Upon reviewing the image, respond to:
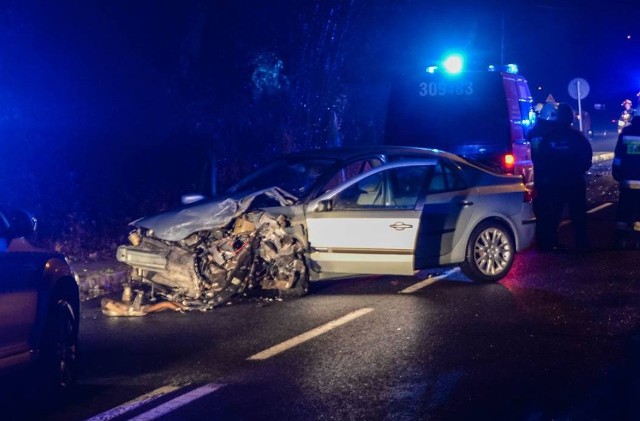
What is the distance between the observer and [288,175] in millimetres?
10570

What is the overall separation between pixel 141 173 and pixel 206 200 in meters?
5.37

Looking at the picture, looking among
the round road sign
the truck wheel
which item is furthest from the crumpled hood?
the round road sign

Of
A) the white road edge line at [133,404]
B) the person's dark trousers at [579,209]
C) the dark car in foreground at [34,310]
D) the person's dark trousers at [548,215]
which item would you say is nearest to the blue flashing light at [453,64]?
the person's dark trousers at [548,215]

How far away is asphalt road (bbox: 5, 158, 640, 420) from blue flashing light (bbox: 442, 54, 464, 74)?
177 inches

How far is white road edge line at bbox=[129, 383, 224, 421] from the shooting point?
5.99m

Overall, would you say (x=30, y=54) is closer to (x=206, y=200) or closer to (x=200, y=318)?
(x=206, y=200)

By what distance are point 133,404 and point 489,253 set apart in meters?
5.11

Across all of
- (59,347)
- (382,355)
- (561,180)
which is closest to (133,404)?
(59,347)

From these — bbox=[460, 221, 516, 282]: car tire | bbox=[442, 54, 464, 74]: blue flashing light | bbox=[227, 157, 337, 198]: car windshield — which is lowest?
bbox=[460, 221, 516, 282]: car tire

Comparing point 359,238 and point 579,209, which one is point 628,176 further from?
point 359,238

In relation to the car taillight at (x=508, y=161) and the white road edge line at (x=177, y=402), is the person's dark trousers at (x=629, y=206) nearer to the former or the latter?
the car taillight at (x=508, y=161)

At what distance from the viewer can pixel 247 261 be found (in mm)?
9438

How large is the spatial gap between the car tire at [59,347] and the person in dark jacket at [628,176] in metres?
6.96

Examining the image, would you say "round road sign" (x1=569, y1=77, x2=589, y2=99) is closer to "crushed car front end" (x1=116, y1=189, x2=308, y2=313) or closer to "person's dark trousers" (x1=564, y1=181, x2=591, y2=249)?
"person's dark trousers" (x1=564, y1=181, x2=591, y2=249)
